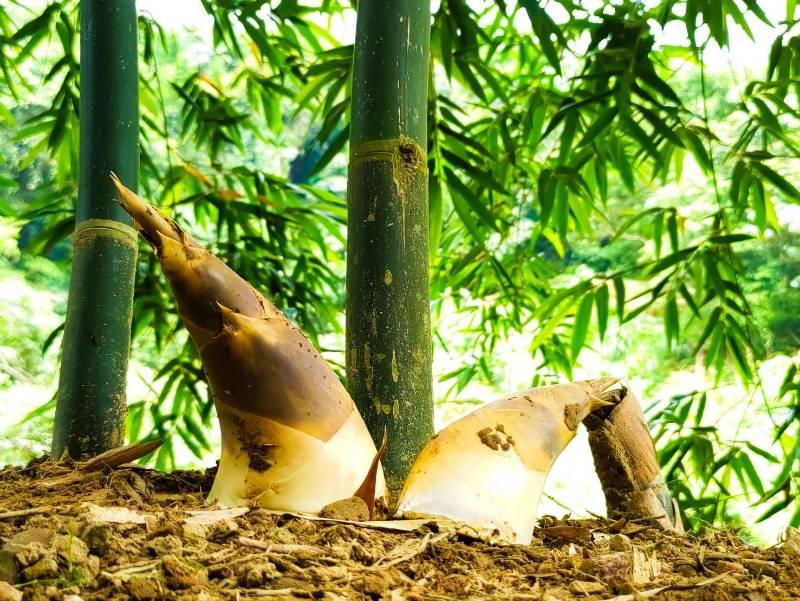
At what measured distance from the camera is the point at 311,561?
0.54 metres

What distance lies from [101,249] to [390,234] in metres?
0.34

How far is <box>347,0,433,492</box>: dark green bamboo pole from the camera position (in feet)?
2.60

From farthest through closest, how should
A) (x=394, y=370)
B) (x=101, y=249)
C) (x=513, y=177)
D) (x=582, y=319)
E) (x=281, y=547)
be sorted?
(x=513, y=177)
(x=582, y=319)
(x=101, y=249)
(x=394, y=370)
(x=281, y=547)

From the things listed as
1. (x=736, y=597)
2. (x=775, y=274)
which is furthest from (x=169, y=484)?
(x=775, y=274)

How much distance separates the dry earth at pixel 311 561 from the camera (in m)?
0.49

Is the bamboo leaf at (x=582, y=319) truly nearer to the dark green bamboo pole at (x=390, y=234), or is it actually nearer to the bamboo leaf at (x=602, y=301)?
the bamboo leaf at (x=602, y=301)

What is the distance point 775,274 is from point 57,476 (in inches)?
263

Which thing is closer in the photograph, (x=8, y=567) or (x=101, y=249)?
Result: (x=8, y=567)

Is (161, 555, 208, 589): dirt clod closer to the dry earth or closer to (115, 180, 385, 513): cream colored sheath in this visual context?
the dry earth

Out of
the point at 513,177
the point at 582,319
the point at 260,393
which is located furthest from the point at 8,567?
the point at 513,177

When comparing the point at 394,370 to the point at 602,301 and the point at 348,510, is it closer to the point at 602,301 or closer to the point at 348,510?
the point at 348,510

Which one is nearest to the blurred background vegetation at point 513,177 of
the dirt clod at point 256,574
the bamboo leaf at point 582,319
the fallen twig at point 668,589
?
the bamboo leaf at point 582,319

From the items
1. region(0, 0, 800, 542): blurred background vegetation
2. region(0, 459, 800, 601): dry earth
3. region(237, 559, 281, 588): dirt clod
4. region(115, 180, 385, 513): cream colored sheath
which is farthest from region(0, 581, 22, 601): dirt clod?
region(0, 0, 800, 542): blurred background vegetation

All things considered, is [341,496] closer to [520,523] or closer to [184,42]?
[520,523]
